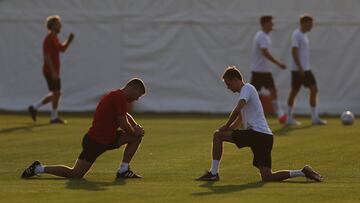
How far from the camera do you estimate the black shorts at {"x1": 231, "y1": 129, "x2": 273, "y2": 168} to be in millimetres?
13211

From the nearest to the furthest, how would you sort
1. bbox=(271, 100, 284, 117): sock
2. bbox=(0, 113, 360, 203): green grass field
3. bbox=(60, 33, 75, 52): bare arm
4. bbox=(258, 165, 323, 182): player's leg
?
1. bbox=(0, 113, 360, 203): green grass field
2. bbox=(258, 165, 323, 182): player's leg
3. bbox=(60, 33, 75, 52): bare arm
4. bbox=(271, 100, 284, 117): sock

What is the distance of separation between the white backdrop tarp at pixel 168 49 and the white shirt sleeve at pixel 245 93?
51.3 feet

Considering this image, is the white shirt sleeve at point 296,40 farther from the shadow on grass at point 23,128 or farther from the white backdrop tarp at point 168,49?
the shadow on grass at point 23,128

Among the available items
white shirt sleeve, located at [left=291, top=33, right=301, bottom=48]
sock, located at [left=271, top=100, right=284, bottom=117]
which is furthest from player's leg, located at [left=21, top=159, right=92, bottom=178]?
sock, located at [left=271, top=100, right=284, bottom=117]

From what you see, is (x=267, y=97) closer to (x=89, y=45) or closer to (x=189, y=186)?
(x=89, y=45)

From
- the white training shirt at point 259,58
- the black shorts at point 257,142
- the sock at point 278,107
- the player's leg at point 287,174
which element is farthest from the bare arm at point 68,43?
the player's leg at point 287,174

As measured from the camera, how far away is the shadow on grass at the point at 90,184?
40.7 ft

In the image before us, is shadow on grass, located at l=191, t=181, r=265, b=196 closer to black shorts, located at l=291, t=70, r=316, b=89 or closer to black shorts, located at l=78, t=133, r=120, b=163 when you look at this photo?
black shorts, located at l=78, t=133, r=120, b=163

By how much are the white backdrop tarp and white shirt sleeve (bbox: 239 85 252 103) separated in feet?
51.3

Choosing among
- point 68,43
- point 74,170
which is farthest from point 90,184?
point 68,43

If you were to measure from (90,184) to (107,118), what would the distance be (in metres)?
1.01

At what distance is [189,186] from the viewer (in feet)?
41.6

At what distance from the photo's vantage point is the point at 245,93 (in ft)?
43.3

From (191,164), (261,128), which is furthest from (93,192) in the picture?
(191,164)
